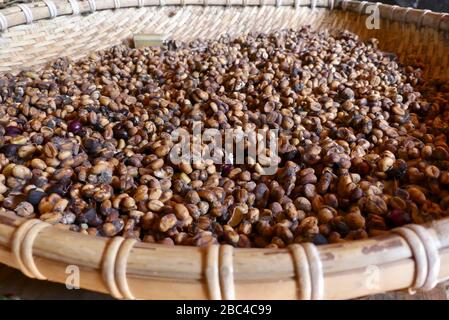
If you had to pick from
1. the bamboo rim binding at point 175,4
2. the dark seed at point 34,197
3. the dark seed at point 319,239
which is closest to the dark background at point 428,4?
the bamboo rim binding at point 175,4

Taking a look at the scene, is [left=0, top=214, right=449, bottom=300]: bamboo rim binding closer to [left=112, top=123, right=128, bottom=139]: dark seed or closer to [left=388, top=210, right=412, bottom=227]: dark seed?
[left=388, top=210, right=412, bottom=227]: dark seed

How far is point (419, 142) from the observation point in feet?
3.37

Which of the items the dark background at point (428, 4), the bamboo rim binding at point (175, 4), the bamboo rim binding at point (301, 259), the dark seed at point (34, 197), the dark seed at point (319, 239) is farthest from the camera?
the dark background at point (428, 4)

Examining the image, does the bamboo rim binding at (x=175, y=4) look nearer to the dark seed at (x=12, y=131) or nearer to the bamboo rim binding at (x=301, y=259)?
the dark seed at (x=12, y=131)

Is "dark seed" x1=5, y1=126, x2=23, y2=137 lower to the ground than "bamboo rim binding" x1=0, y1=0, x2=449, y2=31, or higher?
lower

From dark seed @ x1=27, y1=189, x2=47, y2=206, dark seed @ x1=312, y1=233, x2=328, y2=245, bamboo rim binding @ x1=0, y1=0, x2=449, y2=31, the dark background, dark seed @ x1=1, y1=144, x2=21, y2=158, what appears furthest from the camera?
the dark background

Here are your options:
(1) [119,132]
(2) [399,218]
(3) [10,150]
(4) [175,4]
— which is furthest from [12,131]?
(4) [175,4]

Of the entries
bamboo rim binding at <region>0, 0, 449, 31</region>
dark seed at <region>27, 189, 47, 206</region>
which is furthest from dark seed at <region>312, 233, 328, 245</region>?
bamboo rim binding at <region>0, 0, 449, 31</region>

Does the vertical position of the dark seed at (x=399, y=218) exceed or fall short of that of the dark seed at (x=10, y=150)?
it falls short

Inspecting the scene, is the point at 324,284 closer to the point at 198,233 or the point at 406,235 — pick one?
the point at 406,235

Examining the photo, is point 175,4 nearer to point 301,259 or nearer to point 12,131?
point 12,131

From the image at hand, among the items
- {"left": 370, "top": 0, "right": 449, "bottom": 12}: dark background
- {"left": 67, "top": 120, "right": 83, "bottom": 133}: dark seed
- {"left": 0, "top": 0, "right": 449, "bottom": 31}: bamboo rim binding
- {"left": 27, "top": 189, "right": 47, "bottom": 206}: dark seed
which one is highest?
{"left": 370, "top": 0, "right": 449, "bottom": 12}: dark background

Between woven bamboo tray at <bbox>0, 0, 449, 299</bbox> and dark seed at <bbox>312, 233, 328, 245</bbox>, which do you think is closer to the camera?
woven bamboo tray at <bbox>0, 0, 449, 299</bbox>

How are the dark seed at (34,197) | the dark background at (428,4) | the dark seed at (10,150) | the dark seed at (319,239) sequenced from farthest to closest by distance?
the dark background at (428,4) < the dark seed at (10,150) < the dark seed at (34,197) < the dark seed at (319,239)
